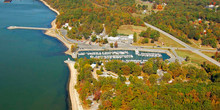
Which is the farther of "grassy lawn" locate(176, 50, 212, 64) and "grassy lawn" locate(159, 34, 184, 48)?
"grassy lawn" locate(159, 34, 184, 48)

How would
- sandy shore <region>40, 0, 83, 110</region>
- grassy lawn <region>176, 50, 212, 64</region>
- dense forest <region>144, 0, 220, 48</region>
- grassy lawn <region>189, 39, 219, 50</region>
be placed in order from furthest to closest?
dense forest <region>144, 0, 220, 48</region> → grassy lawn <region>189, 39, 219, 50</region> → grassy lawn <region>176, 50, 212, 64</region> → sandy shore <region>40, 0, 83, 110</region>

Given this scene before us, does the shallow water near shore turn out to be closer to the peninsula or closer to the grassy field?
the peninsula

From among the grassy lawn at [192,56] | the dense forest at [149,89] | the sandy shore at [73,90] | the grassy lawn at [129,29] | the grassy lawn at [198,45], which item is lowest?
the sandy shore at [73,90]

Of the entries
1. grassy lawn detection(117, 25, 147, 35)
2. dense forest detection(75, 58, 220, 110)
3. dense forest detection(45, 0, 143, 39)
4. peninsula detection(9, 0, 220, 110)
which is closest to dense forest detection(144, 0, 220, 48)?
peninsula detection(9, 0, 220, 110)

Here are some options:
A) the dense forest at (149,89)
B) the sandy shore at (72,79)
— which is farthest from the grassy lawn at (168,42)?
the sandy shore at (72,79)

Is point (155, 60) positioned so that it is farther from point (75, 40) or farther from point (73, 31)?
point (73, 31)

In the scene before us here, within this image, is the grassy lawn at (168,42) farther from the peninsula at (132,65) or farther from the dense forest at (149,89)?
the dense forest at (149,89)
